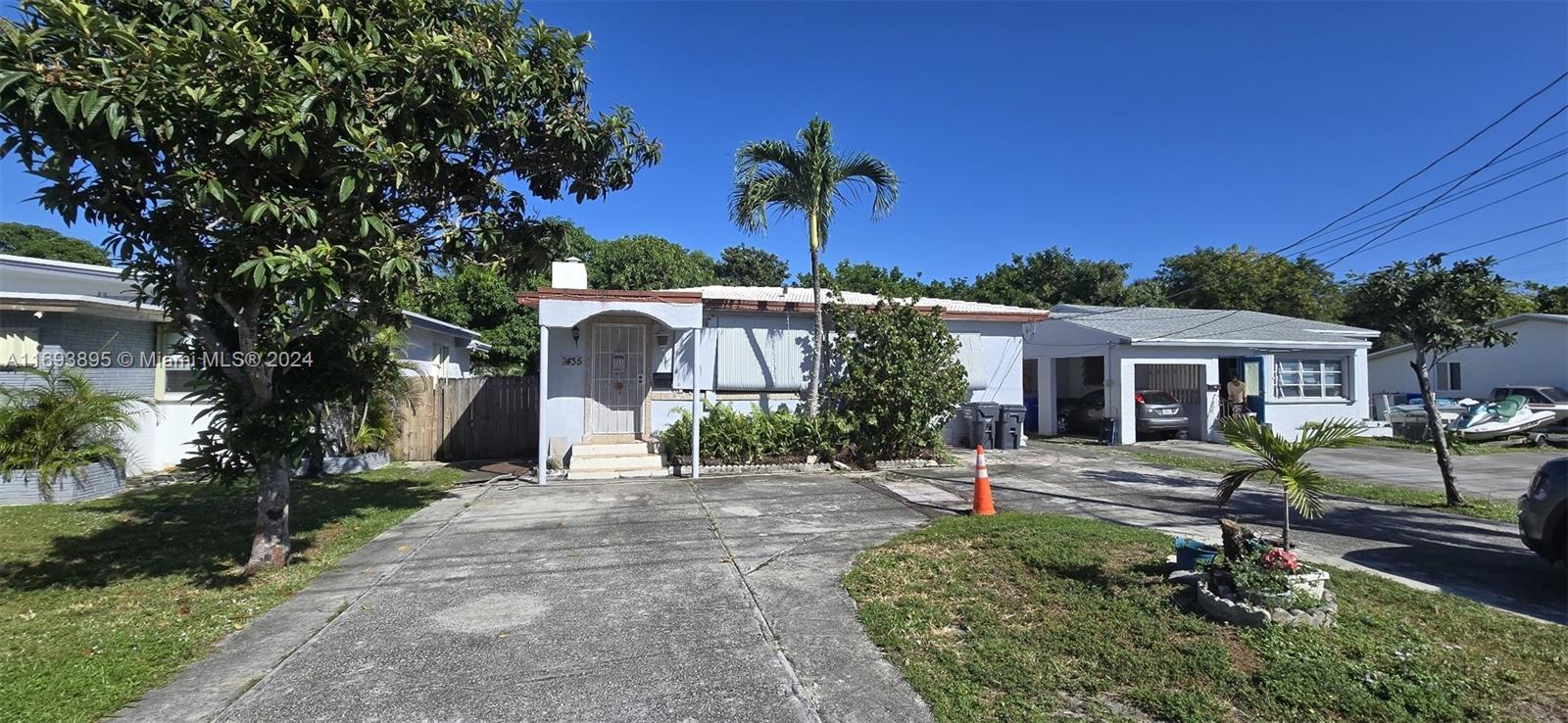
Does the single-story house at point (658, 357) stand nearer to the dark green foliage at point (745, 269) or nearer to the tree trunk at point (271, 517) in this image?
the tree trunk at point (271, 517)

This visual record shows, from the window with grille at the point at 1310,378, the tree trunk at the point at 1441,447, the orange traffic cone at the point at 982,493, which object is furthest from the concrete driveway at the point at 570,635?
the window with grille at the point at 1310,378

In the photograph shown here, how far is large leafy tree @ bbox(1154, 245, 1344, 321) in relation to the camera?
31.7 meters

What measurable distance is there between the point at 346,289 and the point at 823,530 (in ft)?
16.9

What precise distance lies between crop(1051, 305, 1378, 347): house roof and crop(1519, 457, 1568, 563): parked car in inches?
427

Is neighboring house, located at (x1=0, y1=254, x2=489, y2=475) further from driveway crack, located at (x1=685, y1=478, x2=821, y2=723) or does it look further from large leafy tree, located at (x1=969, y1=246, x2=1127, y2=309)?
large leafy tree, located at (x1=969, y1=246, x2=1127, y2=309)

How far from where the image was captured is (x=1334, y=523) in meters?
7.66

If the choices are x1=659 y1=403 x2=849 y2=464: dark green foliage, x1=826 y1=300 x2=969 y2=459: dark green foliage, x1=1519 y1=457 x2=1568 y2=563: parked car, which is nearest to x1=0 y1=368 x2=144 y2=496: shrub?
x1=659 y1=403 x2=849 y2=464: dark green foliage

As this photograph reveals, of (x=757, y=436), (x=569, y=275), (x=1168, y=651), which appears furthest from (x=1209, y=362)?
(x=1168, y=651)

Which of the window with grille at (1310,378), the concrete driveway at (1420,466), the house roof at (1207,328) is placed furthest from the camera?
the window with grille at (1310,378)

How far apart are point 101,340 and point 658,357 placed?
27.1ft

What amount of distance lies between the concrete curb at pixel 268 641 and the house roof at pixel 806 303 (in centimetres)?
647

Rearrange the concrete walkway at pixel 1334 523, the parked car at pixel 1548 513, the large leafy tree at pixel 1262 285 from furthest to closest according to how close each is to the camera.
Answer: the large leafy tree at pixel 1262 285 < the concrete walkway at pixel 1334 523 < the parked car at pixel 1548 513

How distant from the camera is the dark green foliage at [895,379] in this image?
1198cm

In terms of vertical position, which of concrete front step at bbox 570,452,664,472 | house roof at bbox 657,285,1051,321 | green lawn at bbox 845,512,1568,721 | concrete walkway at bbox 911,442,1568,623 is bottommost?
green lawn at bbox 845,512,1568,721
